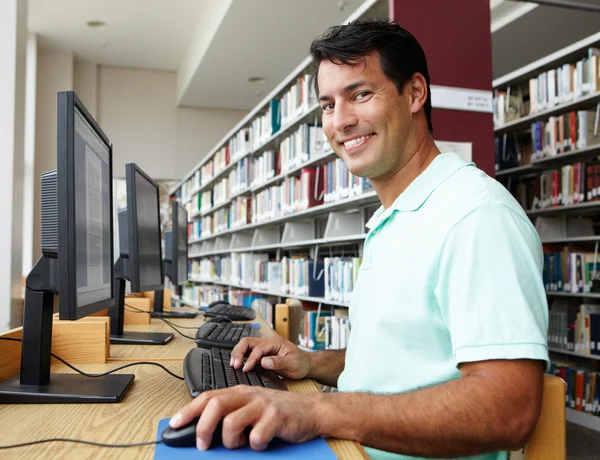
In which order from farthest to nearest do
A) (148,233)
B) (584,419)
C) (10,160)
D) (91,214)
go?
(584,419)
(10,160)
(148,233)
(91,214)

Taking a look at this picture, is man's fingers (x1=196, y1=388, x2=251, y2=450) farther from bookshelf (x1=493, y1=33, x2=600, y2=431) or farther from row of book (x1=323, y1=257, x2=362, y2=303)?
bookshelf (x1=493, y1=33, x2=600, y2=431)

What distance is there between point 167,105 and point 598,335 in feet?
24.6

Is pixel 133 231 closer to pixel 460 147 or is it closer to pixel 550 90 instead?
pixel 460 147

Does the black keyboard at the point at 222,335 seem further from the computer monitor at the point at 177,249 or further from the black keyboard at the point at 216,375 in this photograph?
the computer monitor at the point at 177,249

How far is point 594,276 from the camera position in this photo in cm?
377

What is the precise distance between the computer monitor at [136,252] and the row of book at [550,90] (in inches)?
121

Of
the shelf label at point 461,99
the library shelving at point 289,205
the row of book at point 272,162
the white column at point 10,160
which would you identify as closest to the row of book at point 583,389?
the library shelving at point 289,205

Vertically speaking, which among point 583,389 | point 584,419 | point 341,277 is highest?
point 341,277

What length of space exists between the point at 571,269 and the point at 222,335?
3183mm

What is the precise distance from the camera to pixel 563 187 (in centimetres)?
400

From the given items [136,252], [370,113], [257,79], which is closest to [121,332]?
[136,252]

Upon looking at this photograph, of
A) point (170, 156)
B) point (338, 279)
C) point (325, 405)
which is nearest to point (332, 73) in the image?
point (325, 405)

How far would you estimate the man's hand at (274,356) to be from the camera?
1080 millimetres

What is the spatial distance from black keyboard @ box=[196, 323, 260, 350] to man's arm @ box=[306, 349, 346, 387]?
228 millimetres
